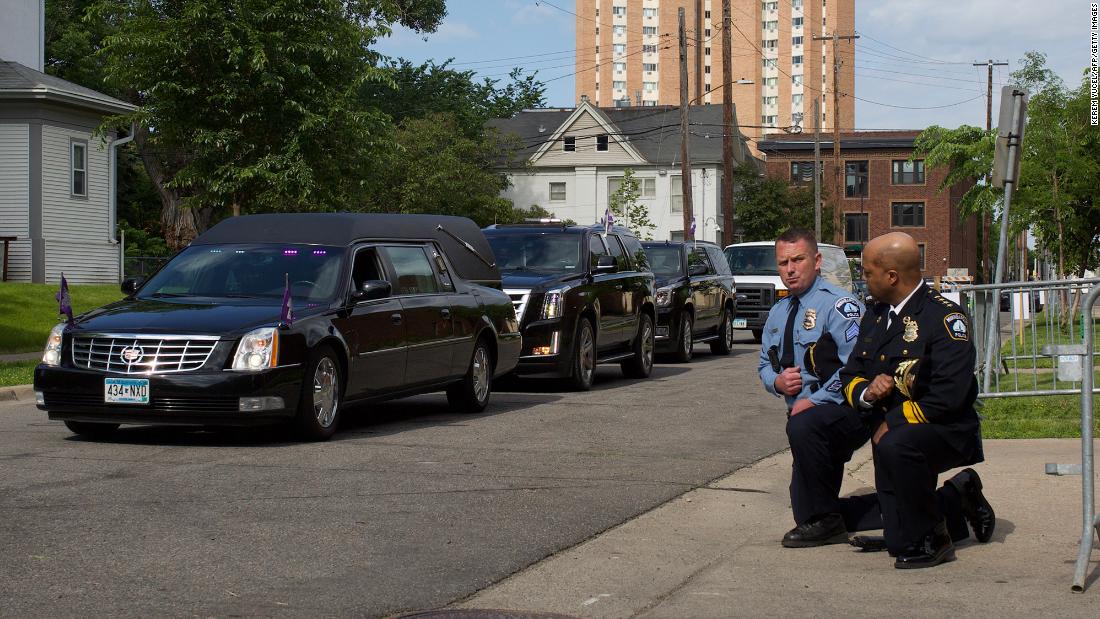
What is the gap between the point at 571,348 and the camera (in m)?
15.9

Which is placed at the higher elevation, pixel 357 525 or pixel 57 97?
pixel 57 97

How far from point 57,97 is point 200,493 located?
95.2 feet

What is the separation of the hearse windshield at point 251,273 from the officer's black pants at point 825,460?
5.48 metres

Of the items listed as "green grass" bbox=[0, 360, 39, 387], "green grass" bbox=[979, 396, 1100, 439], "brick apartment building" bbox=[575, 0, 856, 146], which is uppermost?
"brick apartment building" bbox=[575, 0, 856, 146]

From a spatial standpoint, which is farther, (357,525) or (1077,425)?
(1077,425)

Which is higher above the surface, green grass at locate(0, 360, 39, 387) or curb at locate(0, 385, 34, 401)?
green grass at locate(0, 360, 39, 387)

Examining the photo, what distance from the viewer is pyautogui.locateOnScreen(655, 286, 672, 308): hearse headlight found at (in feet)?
69.2

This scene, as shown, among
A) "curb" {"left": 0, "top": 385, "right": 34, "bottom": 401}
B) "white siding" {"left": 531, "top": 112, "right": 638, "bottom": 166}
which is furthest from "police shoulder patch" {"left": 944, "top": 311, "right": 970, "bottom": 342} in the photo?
"white siding" {"left": 531, "top": 112, "right": 638, "bottom": 166}

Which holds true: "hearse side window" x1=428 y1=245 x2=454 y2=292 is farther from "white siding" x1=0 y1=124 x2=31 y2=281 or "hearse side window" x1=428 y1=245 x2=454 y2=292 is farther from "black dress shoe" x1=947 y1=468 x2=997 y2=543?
"white siding" x1=0 y1=124 x2=31 y2=281

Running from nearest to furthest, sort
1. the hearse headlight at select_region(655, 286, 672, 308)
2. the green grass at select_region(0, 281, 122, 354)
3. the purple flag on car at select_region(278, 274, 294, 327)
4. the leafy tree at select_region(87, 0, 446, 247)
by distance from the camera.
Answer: the purple flag on car at select_region(278, 274, 294, 327) → the hearse headlight at select_region(655, 286, 672, 308) → the green grass at select_region(0, 281, 122, 354) → the leafy tree at select_region(87, 0, 446, 247)

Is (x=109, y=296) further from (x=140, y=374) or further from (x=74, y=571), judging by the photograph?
(x=74, y=571)

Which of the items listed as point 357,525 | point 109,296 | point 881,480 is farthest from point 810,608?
point 109,296

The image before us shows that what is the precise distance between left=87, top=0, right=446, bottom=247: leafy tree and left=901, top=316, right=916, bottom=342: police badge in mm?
22567

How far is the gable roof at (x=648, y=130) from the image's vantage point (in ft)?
243
